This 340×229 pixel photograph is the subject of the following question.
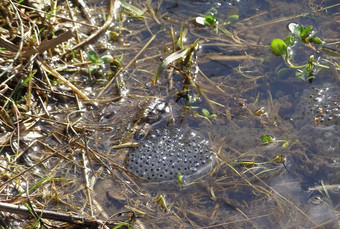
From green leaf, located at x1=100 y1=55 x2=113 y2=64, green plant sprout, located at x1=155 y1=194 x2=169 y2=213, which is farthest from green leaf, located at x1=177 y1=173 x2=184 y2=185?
green leaf, located at x1=100 y1=55 x2=113 y2=64

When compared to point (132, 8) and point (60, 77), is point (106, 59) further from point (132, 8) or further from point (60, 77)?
point (132, 8)

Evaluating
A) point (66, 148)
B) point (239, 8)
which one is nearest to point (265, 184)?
point (66, 148)

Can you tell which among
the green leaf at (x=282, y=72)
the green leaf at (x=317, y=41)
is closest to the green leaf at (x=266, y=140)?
the green leaf at (x=282, y=72)

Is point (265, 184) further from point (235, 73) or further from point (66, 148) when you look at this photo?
point (66, 148)

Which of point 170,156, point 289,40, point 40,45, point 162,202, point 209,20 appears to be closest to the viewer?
point 162,202

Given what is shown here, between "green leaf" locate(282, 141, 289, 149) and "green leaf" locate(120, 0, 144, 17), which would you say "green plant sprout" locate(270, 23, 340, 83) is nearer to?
"green leaf" locate(282, 141, 289, 149)

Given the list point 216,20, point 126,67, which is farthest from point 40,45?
point 216,20

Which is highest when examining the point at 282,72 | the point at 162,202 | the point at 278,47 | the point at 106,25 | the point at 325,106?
the point at 106,25

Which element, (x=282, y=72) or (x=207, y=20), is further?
(x=207, y=20)
